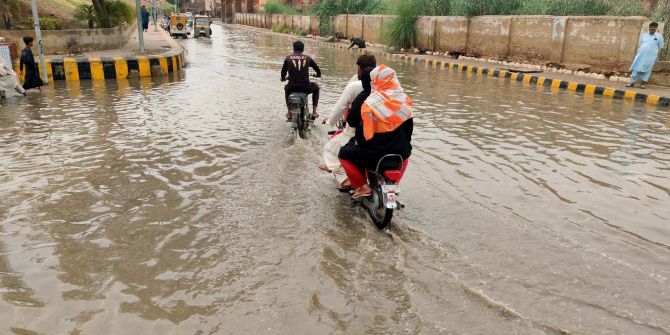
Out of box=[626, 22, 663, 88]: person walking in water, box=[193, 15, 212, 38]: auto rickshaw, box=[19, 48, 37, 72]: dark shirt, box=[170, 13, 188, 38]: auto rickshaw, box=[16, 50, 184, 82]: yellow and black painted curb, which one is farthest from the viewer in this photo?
box=[170, 13, 188, 38]: auto rickshaw

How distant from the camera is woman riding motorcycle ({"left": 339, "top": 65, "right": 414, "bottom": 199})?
4684 mm

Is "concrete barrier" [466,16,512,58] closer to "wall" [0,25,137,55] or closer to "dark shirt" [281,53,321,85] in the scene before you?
"dark shirt" [281,53,321,85]

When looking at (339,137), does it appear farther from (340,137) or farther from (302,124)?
(302,124)

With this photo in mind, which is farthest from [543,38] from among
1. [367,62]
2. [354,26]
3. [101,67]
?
[354,26]

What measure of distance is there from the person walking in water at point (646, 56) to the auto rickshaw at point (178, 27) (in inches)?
1339

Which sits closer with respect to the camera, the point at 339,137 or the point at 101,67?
the point at 339,137

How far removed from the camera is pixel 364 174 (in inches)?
205

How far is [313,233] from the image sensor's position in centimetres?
482

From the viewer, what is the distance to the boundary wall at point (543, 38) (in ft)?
49.0

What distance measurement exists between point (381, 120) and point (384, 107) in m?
0.12

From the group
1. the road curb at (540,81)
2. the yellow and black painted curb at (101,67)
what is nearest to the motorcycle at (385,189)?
the road curb at (540,81)

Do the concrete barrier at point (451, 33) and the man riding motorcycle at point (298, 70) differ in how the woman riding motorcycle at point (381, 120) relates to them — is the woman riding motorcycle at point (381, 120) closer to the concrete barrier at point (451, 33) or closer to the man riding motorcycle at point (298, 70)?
the man riding motorcycle at point (298, 70)

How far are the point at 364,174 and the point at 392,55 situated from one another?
19.8m

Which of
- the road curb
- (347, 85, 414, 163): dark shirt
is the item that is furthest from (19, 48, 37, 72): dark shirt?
the road curb
